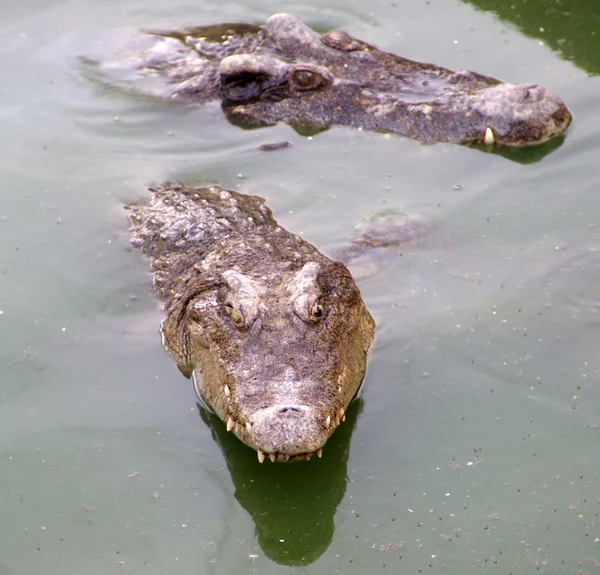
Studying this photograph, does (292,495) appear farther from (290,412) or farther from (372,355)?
(372,355)

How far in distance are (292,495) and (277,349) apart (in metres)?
0.87

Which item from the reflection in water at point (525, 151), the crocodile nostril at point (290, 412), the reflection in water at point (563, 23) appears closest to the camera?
the crocodile nostril at point (290, 412)

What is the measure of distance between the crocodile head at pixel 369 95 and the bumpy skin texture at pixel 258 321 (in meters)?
1.79

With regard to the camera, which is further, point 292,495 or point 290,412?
point 292,495

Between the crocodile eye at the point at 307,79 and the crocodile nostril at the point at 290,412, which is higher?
the crocodile nostril at the point at 290,412

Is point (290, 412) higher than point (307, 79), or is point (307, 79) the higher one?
point (290, 412)

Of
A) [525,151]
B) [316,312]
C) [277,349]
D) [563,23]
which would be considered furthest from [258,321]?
[563,23]

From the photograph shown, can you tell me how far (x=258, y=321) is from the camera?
5656mm

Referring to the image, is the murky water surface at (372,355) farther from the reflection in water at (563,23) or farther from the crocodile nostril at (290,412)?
the crocodile nostril at (290,412)

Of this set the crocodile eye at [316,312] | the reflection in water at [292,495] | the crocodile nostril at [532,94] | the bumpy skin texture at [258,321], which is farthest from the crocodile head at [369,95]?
the reflection in water at [292,495]

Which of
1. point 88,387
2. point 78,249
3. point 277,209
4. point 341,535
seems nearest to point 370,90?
point 277,209

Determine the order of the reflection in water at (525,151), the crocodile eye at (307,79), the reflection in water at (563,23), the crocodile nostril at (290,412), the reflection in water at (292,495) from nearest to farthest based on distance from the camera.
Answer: the crocodile nostril at (290,412), the reflection in water at (292,495), the reflection in water at (525,151), the crocodile eye at (307,79), the reflection in water at (563,23)

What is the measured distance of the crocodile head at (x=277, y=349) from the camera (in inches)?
197

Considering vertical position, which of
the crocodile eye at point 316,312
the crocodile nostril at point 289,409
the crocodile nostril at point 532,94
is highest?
the crocodile nostril at point 532,94
